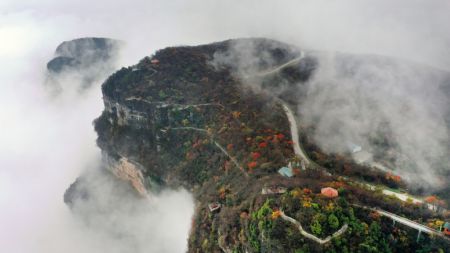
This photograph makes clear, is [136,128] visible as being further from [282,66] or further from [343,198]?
[343,198]

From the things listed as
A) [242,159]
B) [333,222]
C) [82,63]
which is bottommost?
[82,63]

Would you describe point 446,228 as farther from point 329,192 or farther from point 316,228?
point 316,228

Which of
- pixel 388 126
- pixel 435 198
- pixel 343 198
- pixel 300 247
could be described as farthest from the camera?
pixel 388 126

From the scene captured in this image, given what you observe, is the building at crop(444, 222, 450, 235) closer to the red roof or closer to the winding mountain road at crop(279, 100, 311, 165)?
the red roof

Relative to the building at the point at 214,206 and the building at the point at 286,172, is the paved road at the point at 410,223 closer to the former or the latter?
the building at the point at 286,172

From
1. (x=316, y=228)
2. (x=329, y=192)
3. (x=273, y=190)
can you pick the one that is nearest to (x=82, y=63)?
(x=273, y=190)

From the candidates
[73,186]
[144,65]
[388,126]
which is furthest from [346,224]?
[73,186]
